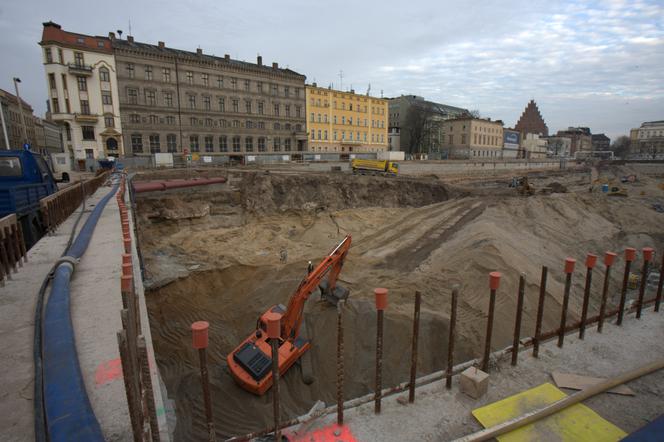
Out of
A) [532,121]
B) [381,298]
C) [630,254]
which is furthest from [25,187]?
[532,121]

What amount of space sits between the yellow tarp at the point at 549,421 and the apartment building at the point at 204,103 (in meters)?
43.6

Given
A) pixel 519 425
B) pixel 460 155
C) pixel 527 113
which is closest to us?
pixel 519 425

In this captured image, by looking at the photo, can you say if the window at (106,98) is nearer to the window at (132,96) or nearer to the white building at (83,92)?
the white building at (83,92)

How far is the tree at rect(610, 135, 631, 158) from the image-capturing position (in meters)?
135

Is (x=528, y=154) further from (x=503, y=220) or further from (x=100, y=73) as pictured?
(x=100, y=73)

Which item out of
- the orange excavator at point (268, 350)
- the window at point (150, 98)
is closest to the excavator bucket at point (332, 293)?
the orange excavator at point (268, 350)

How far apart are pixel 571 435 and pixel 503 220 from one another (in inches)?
686

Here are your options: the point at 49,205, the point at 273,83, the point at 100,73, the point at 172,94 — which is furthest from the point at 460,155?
the point at 49,205

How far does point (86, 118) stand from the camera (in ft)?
136

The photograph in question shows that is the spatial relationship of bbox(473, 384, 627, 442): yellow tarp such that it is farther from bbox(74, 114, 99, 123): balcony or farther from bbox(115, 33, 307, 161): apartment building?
bbox(74, 114, 99, 123): balcony

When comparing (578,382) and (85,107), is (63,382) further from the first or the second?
(85,107)

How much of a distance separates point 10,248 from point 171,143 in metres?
46.3

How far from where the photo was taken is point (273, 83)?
56000 millimetres

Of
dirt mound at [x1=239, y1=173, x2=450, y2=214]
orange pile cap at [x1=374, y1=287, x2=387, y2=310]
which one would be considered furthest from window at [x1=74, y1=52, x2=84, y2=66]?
orange pile cap at [x1=374, y1=287, x2=387, y2=310]
